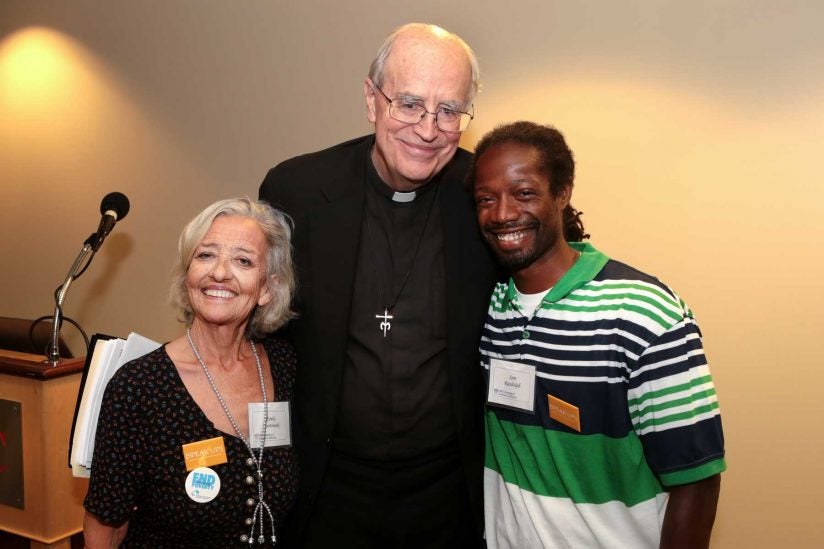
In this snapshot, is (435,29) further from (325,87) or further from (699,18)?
(325,87)

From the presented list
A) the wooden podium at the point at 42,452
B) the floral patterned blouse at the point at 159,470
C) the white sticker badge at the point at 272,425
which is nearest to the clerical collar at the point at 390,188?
the white sticker badge at the point at 272,425

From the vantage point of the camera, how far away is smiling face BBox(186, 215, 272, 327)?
2004 mm

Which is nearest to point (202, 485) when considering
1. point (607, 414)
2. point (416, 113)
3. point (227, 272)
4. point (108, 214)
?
point (227, 272)

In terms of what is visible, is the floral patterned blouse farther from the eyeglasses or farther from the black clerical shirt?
the eyeglasses

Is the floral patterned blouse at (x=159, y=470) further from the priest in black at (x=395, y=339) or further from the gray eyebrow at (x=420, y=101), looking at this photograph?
the gray eyebrow at (x=420, y=101)

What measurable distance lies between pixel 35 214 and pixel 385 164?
4.04 metres

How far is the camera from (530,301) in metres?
1.90

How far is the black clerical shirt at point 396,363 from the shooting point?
2096 mm

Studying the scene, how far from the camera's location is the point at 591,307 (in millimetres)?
1743

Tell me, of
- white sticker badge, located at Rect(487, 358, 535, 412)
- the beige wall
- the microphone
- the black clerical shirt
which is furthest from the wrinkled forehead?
the microphone

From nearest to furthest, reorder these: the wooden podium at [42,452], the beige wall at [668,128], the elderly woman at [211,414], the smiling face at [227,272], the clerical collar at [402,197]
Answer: the elderly woman at [211,414] → the smiling face at [227,272] → the clerical collar at [402,197] → the beige wall at [668,128] → the wooden podium at [42,452]

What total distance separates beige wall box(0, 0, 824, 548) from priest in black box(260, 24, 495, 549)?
1.39m

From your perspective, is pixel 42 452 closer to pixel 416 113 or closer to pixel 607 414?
pixel 416 113

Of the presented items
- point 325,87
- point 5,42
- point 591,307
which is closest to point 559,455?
point 591,307
